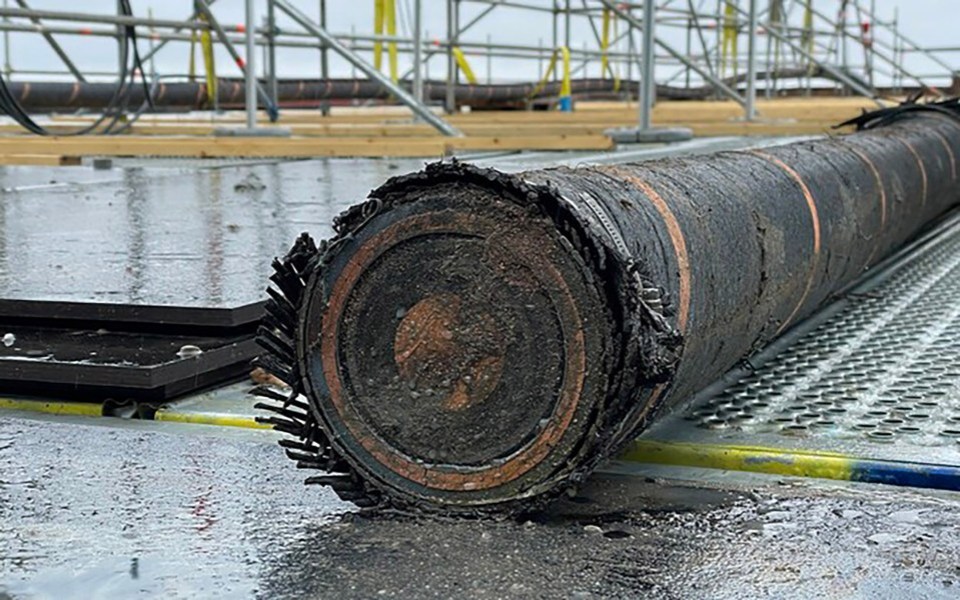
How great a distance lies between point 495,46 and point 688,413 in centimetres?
1171

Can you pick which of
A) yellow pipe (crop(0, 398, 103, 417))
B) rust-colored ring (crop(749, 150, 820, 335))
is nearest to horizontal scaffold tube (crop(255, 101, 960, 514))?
yellow pipe (crop(0, 398, 103, 417))

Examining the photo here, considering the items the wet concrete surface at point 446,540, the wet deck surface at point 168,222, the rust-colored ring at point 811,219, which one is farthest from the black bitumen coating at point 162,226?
the rust-colored ring at point 811,219

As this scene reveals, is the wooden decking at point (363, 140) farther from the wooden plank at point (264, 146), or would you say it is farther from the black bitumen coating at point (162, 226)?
the black bitumen coating at point (162, 226)

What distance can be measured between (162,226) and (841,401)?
205 cm

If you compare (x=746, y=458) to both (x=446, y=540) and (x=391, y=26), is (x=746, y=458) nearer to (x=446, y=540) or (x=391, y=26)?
(x=446, y=540)

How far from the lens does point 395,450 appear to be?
1.63m

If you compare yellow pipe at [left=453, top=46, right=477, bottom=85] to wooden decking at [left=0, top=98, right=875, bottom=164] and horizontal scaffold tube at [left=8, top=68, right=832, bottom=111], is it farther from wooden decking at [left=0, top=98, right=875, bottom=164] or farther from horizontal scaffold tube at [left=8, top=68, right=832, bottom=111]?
wooden decking at [left=0, top=98, right=875, bottom=164]

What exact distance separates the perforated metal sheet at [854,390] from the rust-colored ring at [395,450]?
1.31ft

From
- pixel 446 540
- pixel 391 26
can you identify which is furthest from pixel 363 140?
pixel 446 540

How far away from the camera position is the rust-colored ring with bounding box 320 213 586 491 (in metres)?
1.56

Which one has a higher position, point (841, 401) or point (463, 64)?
point (463, 64)

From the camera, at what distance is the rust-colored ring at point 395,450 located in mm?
1564

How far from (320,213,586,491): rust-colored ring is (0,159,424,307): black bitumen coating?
70cm

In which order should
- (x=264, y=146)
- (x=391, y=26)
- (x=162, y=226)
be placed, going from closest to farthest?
(x=162, y=226) → (x=264, y=146) → (x=391, y=26)
